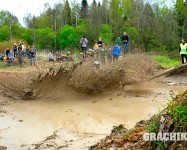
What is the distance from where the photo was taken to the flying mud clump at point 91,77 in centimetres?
895

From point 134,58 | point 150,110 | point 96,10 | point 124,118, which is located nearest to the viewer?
point 124,118

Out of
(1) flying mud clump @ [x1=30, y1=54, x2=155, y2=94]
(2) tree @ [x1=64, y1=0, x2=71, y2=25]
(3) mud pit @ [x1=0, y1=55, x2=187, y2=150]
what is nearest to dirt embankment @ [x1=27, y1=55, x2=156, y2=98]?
(1) flying mud clump @ [x1=30, y1=54, x2=155, y2=94]

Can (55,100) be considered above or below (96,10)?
below

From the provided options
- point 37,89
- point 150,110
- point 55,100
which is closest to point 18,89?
point 37,89

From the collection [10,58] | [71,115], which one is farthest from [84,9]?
[71,115]

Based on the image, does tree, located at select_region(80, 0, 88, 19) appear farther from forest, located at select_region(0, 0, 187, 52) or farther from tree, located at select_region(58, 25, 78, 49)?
tree, located at select_region(58, 25, 78, 49)

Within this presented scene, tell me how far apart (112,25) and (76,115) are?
35095mm

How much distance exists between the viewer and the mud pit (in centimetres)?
496

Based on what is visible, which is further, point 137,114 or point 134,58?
point 134,58

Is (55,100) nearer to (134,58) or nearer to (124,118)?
(124,118)

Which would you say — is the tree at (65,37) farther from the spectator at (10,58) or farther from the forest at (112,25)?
the spectator at (10,58)

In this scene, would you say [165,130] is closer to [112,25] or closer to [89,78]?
[89,78]

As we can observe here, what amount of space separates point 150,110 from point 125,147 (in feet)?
15.3

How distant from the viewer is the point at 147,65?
40.3 ft
